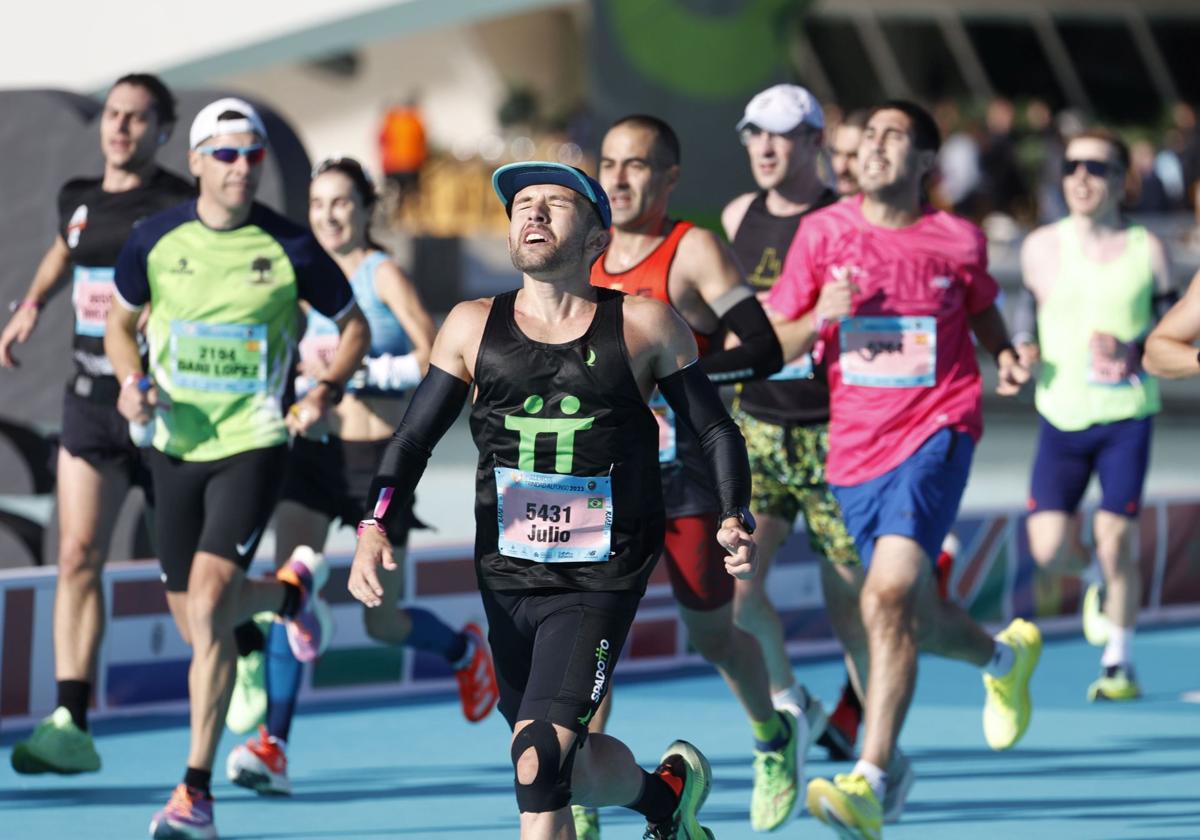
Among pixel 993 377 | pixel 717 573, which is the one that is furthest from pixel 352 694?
pixel 993 377

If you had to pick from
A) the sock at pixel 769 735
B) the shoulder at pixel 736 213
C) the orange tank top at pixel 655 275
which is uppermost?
the shoulder at pixel 736 213

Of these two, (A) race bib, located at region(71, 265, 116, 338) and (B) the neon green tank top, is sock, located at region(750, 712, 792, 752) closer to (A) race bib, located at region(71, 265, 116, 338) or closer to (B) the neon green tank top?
(B) the neon green tank top

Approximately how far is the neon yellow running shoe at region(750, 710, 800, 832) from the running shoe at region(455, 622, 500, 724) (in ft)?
5.30

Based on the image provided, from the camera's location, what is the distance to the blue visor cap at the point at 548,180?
5504 millimetres

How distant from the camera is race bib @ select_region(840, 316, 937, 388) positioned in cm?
706

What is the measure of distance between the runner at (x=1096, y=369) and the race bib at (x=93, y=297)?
11.9 feet

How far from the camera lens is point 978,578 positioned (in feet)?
37.1

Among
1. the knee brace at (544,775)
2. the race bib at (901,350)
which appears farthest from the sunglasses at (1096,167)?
the knee brace at (544,775)

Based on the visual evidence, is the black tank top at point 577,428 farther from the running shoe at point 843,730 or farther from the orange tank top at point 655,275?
the running shoe at point 843,730

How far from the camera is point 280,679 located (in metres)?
7.82

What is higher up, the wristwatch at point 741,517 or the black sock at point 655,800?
the wristwatch at point 741,517

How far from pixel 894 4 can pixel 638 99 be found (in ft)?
73.8

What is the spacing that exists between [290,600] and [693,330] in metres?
1.72

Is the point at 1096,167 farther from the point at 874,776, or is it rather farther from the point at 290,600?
the point at 290,600
